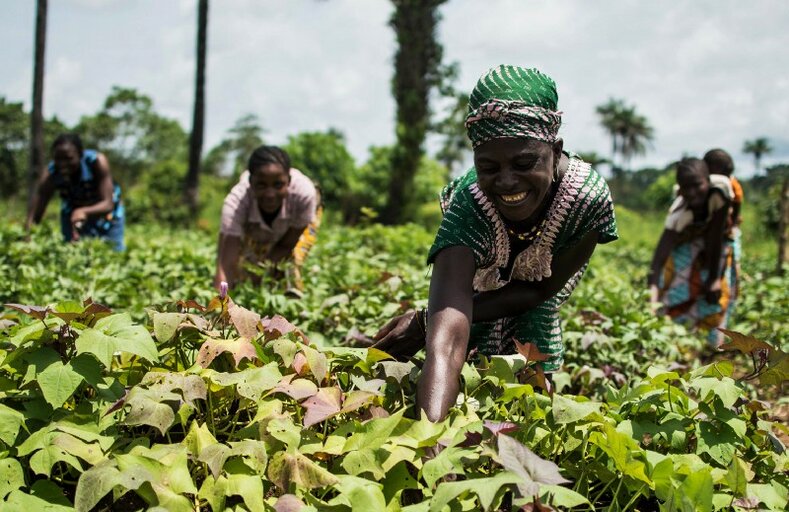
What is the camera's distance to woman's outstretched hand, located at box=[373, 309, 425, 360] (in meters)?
2.46

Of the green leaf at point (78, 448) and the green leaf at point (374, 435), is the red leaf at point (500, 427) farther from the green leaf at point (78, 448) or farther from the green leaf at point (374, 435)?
the green leaf at point (78, 448)

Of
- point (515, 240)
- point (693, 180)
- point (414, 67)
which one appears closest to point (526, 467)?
point (515, 240)

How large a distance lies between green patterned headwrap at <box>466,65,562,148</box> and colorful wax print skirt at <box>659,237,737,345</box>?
161 inches

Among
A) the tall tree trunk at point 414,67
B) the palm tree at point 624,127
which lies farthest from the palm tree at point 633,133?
the tall tree trunk at point 414,67

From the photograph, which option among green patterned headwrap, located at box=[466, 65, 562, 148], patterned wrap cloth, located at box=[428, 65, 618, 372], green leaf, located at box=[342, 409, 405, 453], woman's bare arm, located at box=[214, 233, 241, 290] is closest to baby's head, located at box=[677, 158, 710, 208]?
patterned wrap cloth, located at box=[428, 65, 618, 372]

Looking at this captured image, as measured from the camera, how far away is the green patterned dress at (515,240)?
7.73 feet

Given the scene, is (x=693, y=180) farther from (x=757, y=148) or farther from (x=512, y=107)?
(x=757, y=148)

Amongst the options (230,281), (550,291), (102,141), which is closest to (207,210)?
(230,281)

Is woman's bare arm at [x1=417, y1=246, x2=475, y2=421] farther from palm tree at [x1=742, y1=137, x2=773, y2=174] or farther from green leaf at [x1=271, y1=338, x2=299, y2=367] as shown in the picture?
palm tree at [x1=742, y1=137, x2=773, y2=174]

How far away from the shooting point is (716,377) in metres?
1.92

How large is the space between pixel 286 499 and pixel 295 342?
0.67 metres

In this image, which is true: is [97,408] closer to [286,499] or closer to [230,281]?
[286,499]

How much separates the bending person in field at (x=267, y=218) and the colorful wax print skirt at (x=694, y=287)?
2.90 metres

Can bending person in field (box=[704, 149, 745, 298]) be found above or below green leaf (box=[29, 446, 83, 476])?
above
